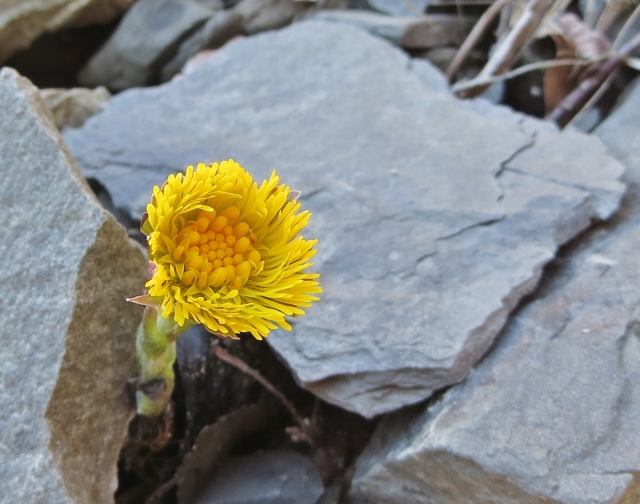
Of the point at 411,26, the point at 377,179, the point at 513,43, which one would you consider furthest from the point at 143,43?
the point at 513,43

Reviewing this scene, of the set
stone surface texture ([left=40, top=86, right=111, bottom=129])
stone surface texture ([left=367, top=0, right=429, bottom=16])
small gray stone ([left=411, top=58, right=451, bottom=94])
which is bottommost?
stone surface texture ([left=40, top=86, right=111, bottom=129])

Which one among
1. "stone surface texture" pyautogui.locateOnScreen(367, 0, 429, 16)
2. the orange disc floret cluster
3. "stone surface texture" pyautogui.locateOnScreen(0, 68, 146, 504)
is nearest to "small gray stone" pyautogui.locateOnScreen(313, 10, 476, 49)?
"stone surface texture" pyautogui.locateOnScreen(367, 0, 429, 16)

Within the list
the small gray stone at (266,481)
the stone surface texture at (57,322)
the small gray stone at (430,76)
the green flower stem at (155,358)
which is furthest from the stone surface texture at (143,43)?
the small gray stone at (266,481)

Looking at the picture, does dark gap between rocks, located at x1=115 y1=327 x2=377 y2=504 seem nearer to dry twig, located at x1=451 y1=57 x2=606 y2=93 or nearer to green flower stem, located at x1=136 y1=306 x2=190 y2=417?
green flower stem, located at x1=136 y1=306 x2=190 y2=417

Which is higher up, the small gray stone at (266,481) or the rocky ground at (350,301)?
the rocky ground at (350,301)

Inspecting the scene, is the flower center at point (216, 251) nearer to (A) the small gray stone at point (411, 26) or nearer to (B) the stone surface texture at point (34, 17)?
(A) the small gray stone at point (411, 26)

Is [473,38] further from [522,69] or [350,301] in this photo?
[350,301]
